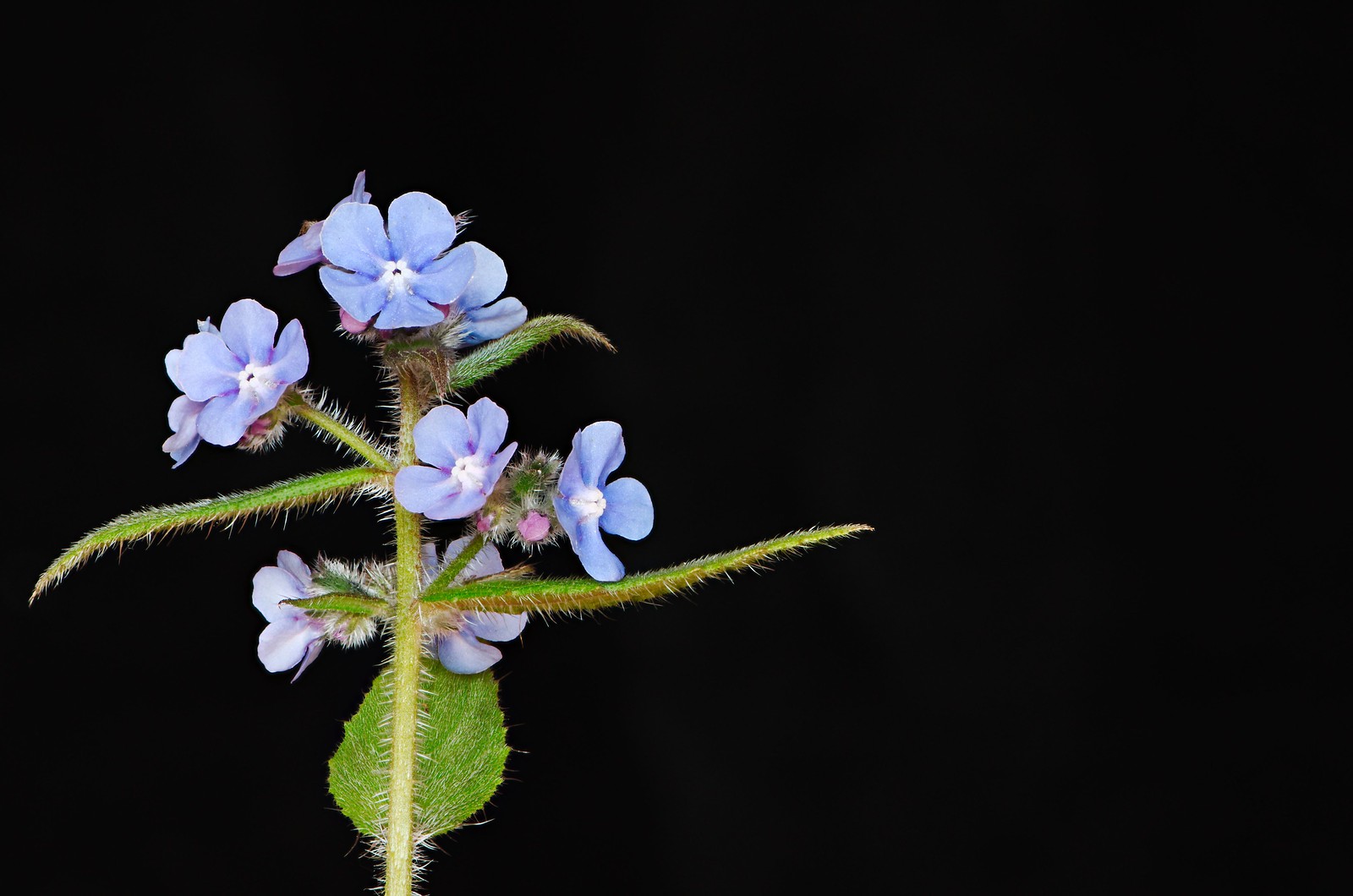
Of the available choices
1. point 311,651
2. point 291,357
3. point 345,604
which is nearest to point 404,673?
point 345,604

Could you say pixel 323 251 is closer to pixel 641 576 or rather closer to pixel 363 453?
pixel 363 453

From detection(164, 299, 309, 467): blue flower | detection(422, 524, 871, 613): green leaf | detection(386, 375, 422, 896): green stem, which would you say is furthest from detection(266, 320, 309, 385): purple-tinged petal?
detection(422, 524, 871, 613): green leaf

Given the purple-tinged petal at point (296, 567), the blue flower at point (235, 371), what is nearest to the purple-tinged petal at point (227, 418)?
the blue flower at point (235, 371)

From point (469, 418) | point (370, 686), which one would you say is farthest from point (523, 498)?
point (370, 686)

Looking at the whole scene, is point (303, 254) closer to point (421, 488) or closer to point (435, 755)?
point (421, 488)

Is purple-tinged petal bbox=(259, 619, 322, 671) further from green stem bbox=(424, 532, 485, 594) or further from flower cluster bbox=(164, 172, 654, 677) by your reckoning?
green stem bbox=(424, 532, 485, 594)

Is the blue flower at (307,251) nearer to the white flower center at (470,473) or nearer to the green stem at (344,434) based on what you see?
the green stem at (344,434)
